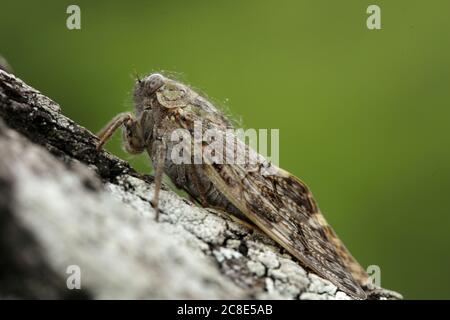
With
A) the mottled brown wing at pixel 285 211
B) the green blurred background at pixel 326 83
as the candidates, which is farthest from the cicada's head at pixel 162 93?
the green blurred background at pixel 326 83

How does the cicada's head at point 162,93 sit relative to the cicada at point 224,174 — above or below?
above

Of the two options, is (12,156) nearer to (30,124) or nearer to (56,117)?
(30,124)

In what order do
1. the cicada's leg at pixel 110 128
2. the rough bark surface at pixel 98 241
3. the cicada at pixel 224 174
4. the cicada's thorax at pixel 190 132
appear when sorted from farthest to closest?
the cicada's thorax at pixel 190 132 < the cicada at pixel 224 174 < the cicada's leg at pixel 110 128 < the rough bark surface at pixel 98 241

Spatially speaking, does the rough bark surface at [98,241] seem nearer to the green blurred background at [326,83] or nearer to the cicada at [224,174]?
the cicada at [224,174]

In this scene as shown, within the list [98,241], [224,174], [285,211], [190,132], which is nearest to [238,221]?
[224,174]

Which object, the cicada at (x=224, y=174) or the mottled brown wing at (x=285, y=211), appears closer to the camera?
the mottled brown wing at (x=285, y=211)

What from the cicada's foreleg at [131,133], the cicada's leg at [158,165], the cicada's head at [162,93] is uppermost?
the cicada's head at [162,93]
